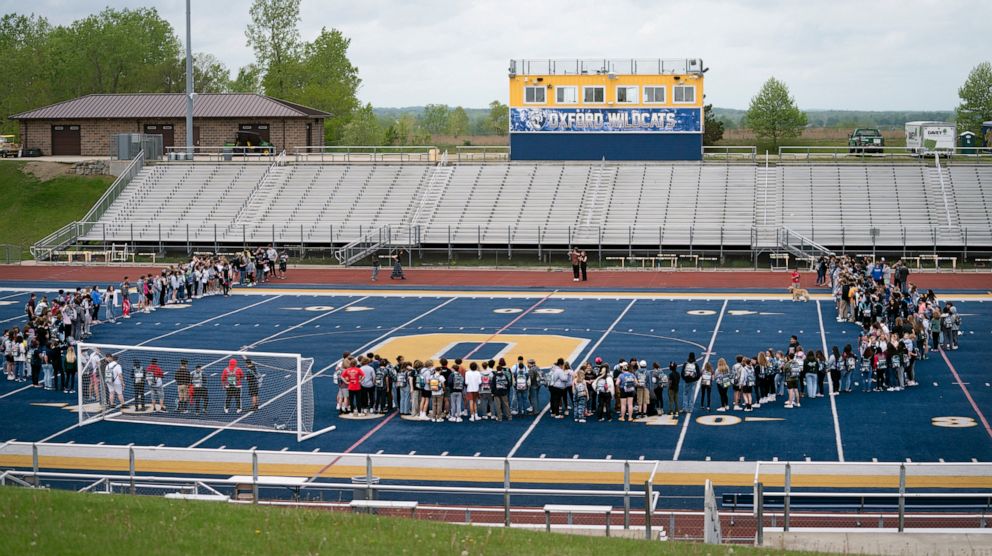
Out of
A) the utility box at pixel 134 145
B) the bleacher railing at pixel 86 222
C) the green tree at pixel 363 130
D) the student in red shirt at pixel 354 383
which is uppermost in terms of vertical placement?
the green tree at pixel 363 130

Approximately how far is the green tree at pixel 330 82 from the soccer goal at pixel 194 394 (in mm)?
68337

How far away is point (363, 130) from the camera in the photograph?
11219cm

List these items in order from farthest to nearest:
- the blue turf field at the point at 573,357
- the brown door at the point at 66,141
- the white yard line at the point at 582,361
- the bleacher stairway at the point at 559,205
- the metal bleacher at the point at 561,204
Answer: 1. the brown door at the point at 66,141
2. the metal bleacher at the point at 561,204
3. the bleacher stairway at the point at 559,205
4. the white yard line at the point at 582,361
5. the blue turf field at the point at 573,357

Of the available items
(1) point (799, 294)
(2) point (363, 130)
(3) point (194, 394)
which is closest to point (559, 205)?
(1) point (799, 294)

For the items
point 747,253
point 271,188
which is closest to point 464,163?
point 271,188

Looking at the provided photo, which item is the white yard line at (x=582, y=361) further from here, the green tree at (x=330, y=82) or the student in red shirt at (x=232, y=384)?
the green tree at (x=330, y=82)

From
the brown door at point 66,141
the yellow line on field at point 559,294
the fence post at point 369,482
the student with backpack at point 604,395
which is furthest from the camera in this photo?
the brown door at point 66,141

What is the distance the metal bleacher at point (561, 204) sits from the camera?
55.1 metres

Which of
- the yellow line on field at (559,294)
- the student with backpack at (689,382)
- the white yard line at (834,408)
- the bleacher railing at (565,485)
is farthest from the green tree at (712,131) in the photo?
the bleacher railing at (565,485)

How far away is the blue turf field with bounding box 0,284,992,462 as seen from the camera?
79.0 feet

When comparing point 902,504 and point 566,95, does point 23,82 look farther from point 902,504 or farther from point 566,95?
point 902,504

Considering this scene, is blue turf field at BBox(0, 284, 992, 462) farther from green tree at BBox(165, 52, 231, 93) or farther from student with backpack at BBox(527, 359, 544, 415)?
green tree at BBox(165, 52, 231, 93)

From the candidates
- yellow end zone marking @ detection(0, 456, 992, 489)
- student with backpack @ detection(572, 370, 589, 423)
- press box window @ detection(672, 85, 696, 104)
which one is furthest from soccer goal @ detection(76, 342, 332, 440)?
press box window @ detection(672, 85, 696, 104)

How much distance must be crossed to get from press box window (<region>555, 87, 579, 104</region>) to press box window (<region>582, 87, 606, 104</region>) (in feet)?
1.29
